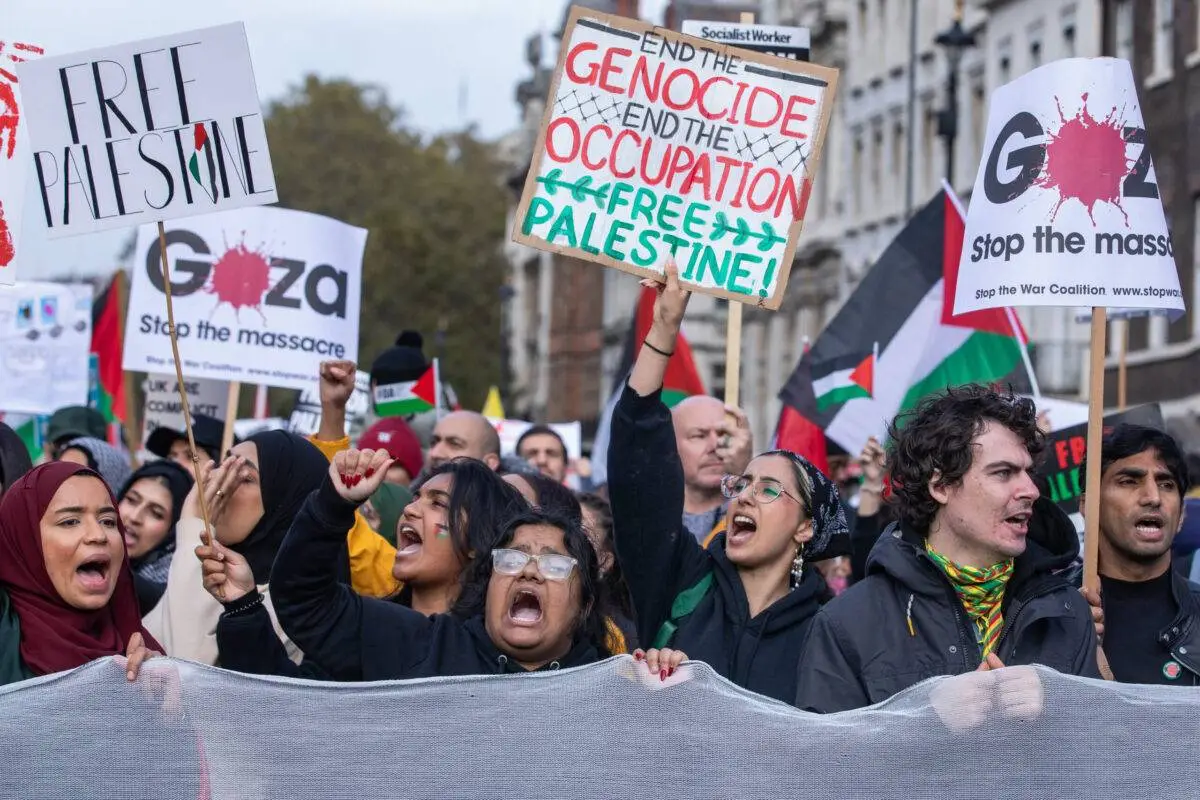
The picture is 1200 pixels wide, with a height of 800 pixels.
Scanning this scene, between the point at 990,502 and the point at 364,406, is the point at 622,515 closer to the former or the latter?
the point at 990,502

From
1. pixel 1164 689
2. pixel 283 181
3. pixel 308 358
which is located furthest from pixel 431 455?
pixel 283 181

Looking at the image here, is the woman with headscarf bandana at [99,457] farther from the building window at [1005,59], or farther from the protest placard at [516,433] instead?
the building window at [1005,59]

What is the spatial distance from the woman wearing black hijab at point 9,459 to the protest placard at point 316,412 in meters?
6.21

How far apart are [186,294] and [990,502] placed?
5.74 metres

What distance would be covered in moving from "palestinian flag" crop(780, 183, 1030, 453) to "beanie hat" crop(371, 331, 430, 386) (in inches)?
80.1

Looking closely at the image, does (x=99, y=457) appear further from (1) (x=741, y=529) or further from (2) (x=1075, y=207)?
(2) (x=1075, y=207)

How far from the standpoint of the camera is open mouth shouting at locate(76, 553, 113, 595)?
16.8 ft

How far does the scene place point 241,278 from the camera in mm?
9828

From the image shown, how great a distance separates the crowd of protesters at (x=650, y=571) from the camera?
4.80 meters

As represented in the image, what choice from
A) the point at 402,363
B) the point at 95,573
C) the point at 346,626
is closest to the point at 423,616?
the point at 346,626

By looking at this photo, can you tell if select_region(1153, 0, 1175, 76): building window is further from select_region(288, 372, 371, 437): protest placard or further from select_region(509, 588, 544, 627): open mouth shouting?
select_region(509, 588, 544, 627): open mouth shouting

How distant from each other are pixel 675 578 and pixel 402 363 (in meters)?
5.88

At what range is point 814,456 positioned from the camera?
1087cm

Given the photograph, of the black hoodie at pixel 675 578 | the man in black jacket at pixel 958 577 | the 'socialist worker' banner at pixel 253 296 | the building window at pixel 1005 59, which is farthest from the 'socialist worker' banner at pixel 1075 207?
the building window at pixel 1005 59
